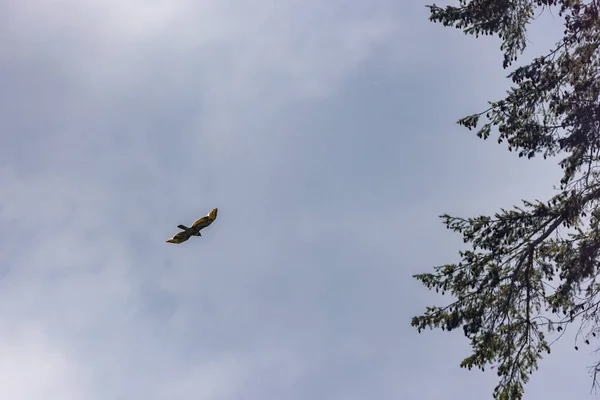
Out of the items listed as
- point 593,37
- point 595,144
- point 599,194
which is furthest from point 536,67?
point 599,194

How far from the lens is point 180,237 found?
7.18m

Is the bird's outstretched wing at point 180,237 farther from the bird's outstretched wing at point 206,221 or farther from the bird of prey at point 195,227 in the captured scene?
the bird's outstretched wing at point 206,221

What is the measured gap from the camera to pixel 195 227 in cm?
721

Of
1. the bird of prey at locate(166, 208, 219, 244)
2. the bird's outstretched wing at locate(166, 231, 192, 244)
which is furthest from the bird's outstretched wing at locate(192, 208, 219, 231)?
the bird's outstretched wing at locate(166, 231, 192, 244)

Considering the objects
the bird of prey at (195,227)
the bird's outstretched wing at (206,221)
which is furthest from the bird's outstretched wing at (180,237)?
the bird's outstretched wing at (206,221)

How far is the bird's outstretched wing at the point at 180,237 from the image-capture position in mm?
7066

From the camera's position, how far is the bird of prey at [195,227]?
281 inches

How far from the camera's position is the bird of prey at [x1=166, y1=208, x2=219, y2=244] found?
714cm

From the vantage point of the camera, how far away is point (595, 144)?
11.1 metres

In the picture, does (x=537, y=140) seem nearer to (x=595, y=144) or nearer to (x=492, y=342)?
(x=595, y=144)

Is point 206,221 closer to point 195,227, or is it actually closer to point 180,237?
point 195,227

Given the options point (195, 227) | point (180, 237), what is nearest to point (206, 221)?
point (195, 227)

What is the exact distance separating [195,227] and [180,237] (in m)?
0.24

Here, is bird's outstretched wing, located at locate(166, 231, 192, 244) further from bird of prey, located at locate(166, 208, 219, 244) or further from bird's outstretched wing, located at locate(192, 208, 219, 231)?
bird's outstretched wing, located at locate(192, 208, 219, 231)
